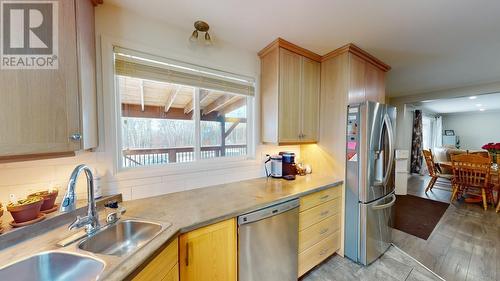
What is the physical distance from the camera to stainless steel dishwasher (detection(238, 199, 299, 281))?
1.31 m

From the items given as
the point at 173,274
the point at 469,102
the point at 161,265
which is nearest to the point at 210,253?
the point at 173,274

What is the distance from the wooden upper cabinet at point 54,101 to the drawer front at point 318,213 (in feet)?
5.68

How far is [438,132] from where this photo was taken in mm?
7656

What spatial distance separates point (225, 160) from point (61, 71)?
54.5 inches

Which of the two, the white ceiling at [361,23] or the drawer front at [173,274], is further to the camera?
the white ceiling at [361,23]

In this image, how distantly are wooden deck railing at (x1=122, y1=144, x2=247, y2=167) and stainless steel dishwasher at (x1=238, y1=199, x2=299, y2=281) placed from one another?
0.85 metres

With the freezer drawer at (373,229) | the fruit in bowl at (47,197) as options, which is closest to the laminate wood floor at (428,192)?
the freezer drawer at (373,229)

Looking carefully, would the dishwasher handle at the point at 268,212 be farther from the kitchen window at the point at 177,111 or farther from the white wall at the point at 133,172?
the kitchen window at the point at 177,111

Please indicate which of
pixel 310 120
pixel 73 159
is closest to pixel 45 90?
pixel 73 159

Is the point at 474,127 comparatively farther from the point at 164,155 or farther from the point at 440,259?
the point at 164,155

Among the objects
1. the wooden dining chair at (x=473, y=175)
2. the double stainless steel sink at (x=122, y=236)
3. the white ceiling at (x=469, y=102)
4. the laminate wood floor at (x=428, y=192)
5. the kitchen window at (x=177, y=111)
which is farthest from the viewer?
the white ceiling at (x=469, y=102)

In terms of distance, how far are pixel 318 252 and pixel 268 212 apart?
916 mm

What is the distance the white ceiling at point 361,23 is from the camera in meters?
1.32

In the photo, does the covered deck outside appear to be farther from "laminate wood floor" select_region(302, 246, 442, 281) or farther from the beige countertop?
"laminate wood floor" select_region(302, 246, 442, 281)
